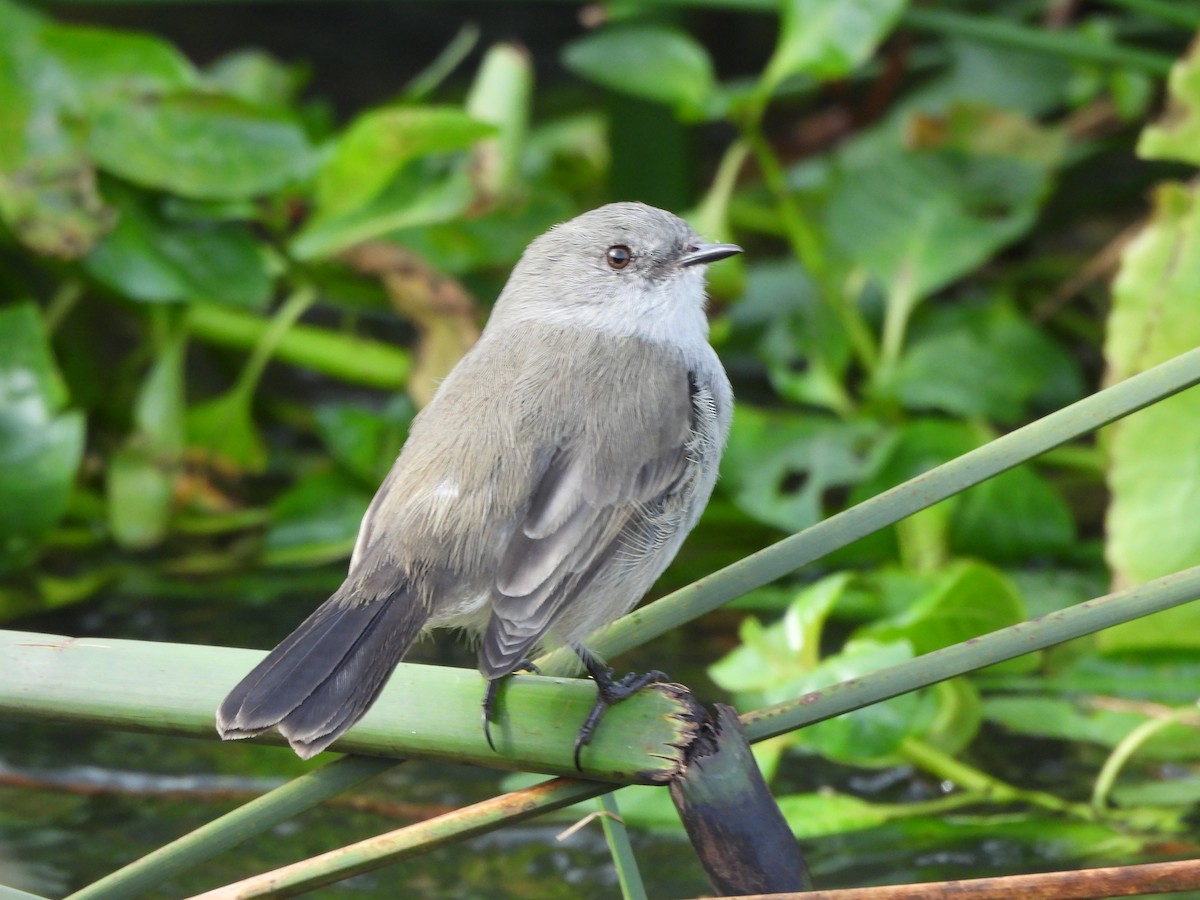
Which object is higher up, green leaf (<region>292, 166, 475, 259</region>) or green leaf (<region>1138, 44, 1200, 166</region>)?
green leaf (<region>1138, 44, 1200, 166</region>)

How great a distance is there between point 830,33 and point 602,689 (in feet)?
8.83

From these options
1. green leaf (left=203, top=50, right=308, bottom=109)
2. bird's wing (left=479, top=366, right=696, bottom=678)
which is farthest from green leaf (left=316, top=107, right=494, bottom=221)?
bird's wing (left=479, top=366, right=696, bottom=678)

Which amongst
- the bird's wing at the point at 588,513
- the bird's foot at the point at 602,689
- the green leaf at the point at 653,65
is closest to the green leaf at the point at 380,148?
the green leaf at the point at 653,65

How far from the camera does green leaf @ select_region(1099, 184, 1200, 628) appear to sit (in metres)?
3.33

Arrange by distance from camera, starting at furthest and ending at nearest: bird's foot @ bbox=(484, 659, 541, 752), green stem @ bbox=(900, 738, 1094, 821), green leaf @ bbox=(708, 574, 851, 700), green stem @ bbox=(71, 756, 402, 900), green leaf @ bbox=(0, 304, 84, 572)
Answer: green leaf @ bbox=(0, 304, 84, 572), green stem @ bbox=(900, 738, 1094, 821), green leaf @ bbox=(708, 574, 851, 700), bird's foot @ bbox=(484, 659, 541, 752), green stem @ bbox=(71, 756, 402, 900)

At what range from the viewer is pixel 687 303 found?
9.08ft

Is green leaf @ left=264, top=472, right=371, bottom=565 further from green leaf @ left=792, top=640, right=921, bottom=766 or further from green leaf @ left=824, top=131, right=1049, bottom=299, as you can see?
green leaf @ left=792, top=640, right=921, bottom=766

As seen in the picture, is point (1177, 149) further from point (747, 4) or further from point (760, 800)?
point (760, 800)

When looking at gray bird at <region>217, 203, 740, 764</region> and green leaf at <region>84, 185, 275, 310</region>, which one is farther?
green leaf at <region>84, 185, 275, 310</region>

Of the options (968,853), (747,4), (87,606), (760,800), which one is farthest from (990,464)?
(87,606)

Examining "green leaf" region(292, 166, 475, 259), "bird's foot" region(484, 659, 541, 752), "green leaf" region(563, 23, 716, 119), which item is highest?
"green leaf" region(563, 23, 716, 119)

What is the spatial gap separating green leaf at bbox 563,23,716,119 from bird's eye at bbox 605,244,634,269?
1.78 meters

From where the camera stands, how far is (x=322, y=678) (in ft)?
6.14

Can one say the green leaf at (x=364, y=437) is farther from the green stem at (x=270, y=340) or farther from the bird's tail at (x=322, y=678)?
the bird's tail at (x=322, y=678)
